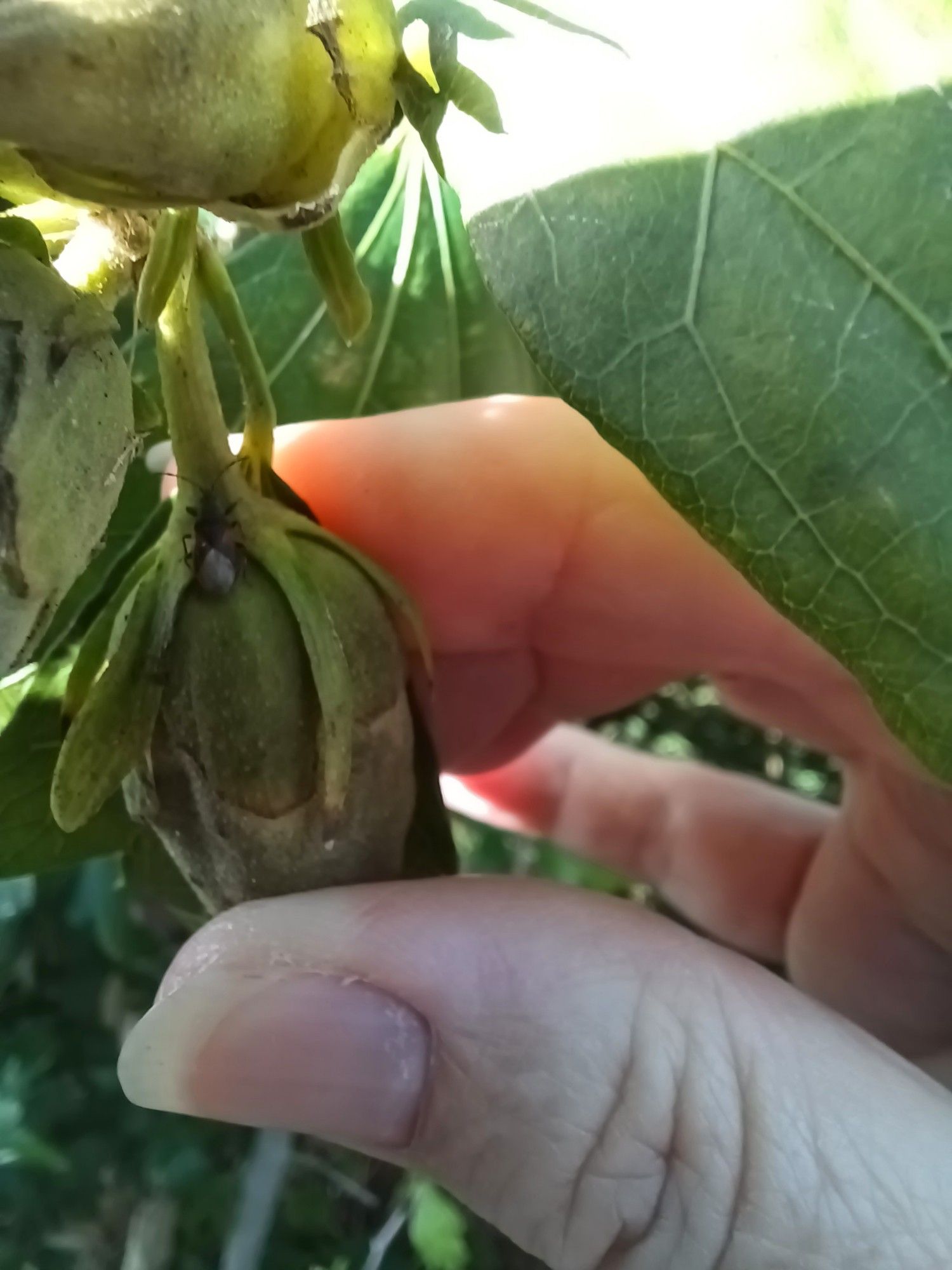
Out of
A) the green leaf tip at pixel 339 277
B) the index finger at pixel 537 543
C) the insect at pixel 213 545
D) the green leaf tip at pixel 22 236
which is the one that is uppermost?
the green leaf tip at pixel 22 236

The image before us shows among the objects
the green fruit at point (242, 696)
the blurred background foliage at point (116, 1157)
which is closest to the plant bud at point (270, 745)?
the green fruit at point (242, 696)

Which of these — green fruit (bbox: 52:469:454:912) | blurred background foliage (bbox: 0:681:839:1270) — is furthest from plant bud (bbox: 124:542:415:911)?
blurred background foliage (bbox: 0:681:839:1270)

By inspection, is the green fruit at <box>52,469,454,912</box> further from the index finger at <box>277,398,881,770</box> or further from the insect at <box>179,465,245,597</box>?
the index finger at <box>277,398,881,770</box>

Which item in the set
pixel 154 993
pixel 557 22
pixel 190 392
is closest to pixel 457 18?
pixel 557 22

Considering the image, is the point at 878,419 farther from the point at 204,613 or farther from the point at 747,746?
the point at 747,746

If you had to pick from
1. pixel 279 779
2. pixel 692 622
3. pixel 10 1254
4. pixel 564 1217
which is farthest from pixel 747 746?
pixel 279 779

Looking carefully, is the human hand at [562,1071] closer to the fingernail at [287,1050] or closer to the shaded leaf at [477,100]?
the fingernail at [287,1050]

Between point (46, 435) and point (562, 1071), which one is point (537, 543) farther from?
point (46, 435)
